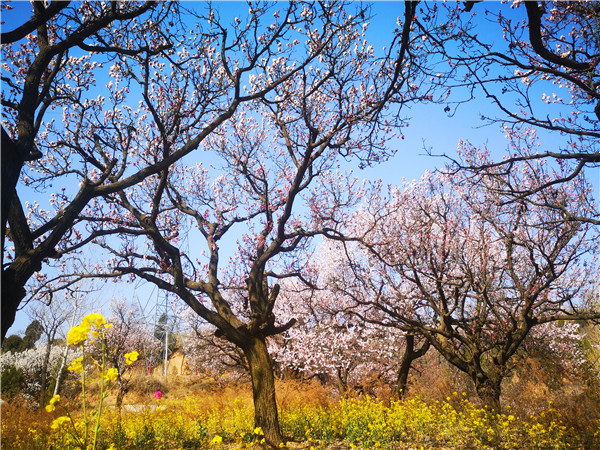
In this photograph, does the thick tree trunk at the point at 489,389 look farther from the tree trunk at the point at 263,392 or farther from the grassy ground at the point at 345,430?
the tree trunk at the point at 263,392

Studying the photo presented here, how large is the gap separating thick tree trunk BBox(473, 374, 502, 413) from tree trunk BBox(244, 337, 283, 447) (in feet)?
17.3

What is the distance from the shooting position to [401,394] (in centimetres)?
1080

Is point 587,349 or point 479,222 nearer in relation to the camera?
point 479,222

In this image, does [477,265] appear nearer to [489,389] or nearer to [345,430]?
[489,389]

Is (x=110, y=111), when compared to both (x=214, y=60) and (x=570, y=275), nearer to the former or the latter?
(x=214, y=60)

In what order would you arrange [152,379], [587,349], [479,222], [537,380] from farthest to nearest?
[152,379] → [587,349] → [537,380] → [479,222]

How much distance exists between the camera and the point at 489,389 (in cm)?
905

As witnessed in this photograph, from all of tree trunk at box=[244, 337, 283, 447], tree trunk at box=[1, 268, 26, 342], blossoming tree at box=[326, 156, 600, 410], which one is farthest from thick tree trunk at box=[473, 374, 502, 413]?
tree trunk at box=[1, 268, 26, 342]

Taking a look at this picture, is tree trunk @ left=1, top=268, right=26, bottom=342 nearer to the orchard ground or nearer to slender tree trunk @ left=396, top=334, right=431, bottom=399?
the orchard ground

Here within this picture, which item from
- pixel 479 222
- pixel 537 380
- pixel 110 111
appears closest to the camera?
pixel 110 111

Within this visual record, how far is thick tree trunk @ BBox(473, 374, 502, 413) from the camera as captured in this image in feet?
29.4

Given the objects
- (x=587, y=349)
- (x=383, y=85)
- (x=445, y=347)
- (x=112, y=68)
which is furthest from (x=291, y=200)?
(x=587, y=349)

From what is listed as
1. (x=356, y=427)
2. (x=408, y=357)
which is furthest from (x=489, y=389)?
(x=356, y=427)

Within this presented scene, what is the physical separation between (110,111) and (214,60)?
9.75ft
